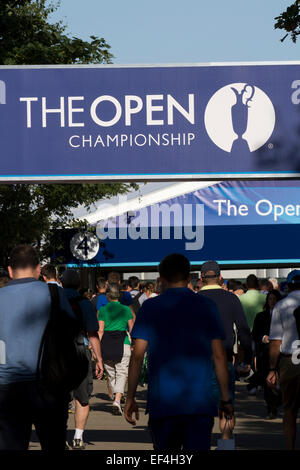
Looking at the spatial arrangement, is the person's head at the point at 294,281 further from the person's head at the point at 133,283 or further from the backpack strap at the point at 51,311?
the person's head at the point at 133,283

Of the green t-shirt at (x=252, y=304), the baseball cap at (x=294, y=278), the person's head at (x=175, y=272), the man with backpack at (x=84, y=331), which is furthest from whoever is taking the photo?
the green t-shirt at (x=252, y=304)

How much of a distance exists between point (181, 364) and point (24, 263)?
1238mm

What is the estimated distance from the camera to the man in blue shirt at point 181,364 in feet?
20.2

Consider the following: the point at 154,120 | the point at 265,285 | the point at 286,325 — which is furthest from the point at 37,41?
the point at 286,325

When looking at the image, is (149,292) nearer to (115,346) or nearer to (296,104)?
(115,346)

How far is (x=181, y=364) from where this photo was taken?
6.19 m

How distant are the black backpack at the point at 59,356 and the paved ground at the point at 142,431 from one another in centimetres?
437

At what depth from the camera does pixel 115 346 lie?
50.3ft

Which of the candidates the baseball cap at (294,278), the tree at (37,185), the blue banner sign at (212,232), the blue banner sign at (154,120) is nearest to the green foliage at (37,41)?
the tree at (37,185)

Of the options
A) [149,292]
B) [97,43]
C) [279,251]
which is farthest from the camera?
[279,251]

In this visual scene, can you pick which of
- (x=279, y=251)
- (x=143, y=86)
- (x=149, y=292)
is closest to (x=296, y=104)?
(x=143, y=86)

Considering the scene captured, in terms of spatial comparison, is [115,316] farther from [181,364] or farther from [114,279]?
[181,364]

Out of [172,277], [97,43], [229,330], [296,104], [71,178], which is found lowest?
[229,330]

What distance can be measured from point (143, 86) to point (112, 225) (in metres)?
18.8
